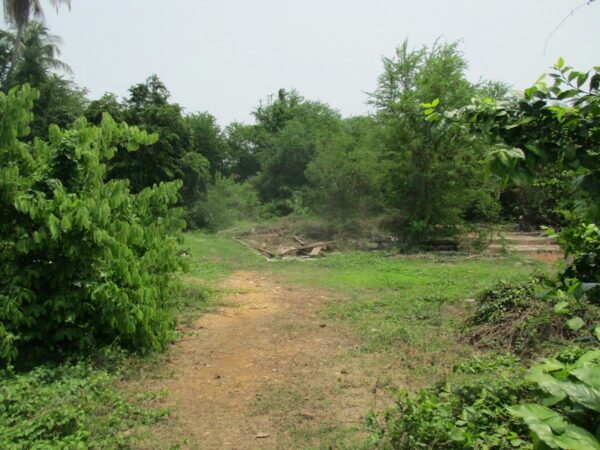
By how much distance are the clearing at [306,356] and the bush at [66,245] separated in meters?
0.88

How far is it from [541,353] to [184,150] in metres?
20.6

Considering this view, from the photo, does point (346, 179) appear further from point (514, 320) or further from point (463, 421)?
point (463, 421)

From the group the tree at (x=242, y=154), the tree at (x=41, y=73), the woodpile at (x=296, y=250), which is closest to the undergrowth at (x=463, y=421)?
the woodpile at (x=296, y=250)

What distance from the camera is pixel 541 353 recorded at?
4.76 metres

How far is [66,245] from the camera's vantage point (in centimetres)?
460

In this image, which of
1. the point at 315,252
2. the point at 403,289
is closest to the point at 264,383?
the point at 403,289

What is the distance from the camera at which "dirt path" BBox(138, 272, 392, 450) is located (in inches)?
147

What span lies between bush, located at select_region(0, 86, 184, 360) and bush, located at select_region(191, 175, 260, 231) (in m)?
18.6

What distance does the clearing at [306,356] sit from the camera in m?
3.81

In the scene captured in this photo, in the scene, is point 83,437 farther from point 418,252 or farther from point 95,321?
point 418,252

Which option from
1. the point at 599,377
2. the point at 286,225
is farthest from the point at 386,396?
the point at 286,225

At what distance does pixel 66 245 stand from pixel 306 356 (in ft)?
9.12

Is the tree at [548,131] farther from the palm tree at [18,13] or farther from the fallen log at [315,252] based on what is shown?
the palm tree at [18,13]

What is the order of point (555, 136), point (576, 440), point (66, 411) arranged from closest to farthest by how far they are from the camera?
1. point (576, 440)
2. point (555, 136)
3. point (66, 411)
